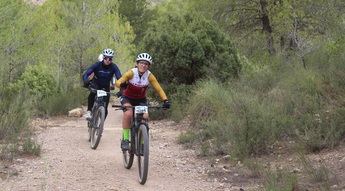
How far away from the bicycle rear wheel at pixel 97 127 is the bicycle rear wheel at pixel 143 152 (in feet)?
7.76

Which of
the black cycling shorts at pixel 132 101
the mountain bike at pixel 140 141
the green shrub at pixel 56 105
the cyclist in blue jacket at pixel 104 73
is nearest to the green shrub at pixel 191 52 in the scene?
the green shrub at pixel 56 105

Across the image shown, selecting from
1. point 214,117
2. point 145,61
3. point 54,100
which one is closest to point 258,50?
point 54,100

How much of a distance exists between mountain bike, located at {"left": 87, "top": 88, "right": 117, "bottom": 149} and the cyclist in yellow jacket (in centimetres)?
168

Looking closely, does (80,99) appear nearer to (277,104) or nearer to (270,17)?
(270,17)

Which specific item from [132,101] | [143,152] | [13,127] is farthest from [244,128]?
[13,127]

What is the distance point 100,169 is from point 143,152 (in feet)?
3.51

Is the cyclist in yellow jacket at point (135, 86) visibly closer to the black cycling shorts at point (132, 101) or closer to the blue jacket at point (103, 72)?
the black cycling shorts at point (132, 101)

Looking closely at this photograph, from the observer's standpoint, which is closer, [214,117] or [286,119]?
[286,119]

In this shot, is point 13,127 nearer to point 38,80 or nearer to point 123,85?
point 123,85

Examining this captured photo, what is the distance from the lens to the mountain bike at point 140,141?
763cm

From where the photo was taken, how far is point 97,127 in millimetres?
10438

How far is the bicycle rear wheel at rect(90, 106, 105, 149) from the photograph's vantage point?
1026cm

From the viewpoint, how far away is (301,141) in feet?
30.0

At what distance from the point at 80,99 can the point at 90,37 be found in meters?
5.02
